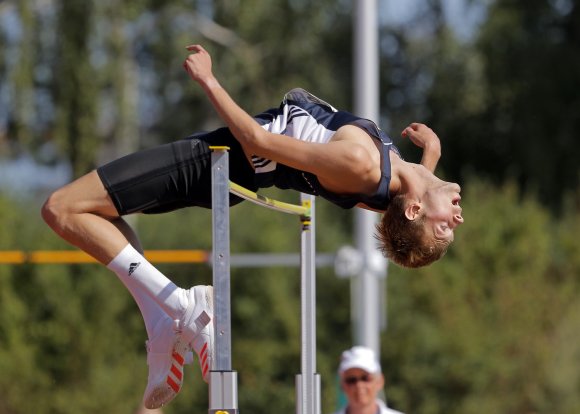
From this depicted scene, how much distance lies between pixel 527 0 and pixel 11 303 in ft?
42.6

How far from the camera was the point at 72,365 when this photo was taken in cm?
1411

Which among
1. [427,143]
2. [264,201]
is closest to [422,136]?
[427,143]

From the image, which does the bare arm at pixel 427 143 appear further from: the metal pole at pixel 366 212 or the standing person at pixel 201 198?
the metal pole at pixel 366 212

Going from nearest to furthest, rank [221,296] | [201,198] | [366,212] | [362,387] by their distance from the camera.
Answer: [221,296]
[201,198]
[362,387]
[366,212]

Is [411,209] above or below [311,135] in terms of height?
below

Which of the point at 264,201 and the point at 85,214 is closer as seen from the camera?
the point at 85,214

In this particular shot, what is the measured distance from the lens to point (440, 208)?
17.7 ft

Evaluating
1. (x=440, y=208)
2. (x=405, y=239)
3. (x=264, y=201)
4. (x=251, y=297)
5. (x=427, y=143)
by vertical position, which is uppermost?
(x=251, y=297)

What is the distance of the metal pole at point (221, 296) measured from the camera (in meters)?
5.01

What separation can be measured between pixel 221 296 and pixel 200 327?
19.6 inches

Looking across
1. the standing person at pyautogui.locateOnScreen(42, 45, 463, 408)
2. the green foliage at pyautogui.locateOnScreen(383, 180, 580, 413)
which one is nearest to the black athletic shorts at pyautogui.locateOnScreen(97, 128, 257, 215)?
the standing person at pyautogui.locateOnScreen(42, 45, 463, 408)

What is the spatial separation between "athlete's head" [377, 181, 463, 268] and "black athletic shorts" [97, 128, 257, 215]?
2.07 feet

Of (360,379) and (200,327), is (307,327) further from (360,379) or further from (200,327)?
(360,379)

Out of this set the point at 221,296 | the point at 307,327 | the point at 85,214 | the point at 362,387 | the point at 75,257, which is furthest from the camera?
the point at 75,257
